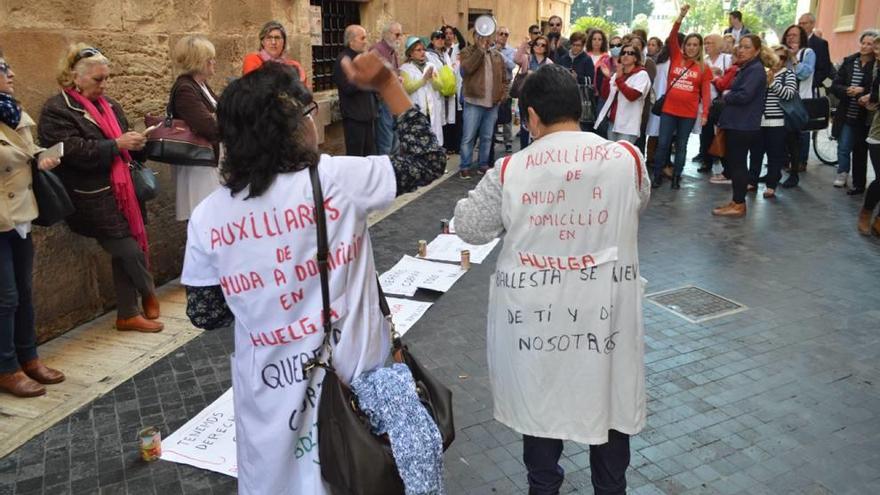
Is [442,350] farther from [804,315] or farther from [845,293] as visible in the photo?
[845,293]

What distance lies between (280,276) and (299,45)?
6.08m

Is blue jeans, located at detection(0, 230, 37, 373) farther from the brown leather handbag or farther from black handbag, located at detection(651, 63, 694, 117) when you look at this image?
black handbag, located at detection(651, 63, 694, 117)

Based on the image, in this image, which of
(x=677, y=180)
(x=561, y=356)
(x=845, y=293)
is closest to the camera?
(x=561, y=356)

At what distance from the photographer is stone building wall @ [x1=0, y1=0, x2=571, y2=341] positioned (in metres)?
4.45

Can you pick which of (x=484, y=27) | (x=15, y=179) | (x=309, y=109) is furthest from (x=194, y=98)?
(x=484, y=27)

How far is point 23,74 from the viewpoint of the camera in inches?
173

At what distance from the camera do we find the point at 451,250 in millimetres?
6328

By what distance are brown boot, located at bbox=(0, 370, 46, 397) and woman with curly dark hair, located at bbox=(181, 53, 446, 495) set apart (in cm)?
241

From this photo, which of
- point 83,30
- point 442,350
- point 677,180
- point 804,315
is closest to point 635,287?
point 442,350

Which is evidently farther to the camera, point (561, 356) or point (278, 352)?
point (561, 356)

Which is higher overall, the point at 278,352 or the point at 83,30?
the point at 83,30

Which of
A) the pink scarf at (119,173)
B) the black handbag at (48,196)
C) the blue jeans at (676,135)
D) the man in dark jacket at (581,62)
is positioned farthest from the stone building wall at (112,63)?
the blue jeans at (676,135)

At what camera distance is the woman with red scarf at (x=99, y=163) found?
425 cm

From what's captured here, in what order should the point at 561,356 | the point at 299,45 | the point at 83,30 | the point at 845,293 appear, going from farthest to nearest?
the point at 299,45 < the point at 845,293 < the point at 83,30 < the point at 561,356
